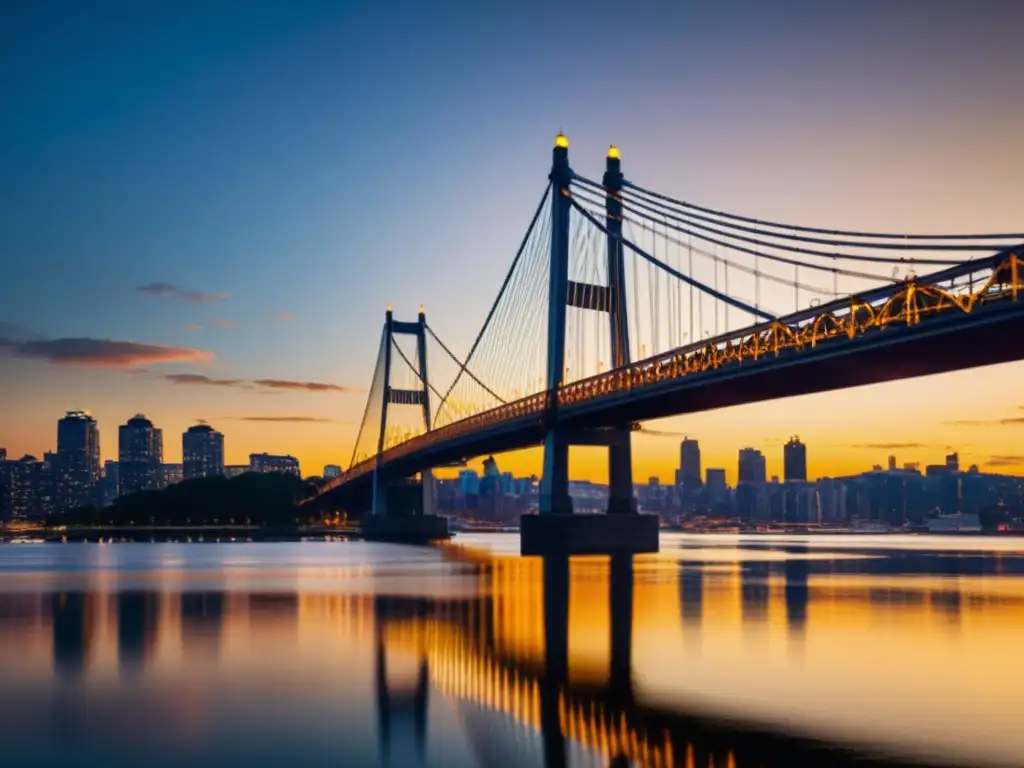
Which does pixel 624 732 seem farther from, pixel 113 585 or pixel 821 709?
pixel 113 585

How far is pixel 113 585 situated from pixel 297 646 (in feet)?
82.4

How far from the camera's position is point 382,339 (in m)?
131

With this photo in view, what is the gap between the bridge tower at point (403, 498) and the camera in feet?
370

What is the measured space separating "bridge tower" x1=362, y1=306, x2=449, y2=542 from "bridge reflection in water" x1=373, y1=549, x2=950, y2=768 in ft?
244

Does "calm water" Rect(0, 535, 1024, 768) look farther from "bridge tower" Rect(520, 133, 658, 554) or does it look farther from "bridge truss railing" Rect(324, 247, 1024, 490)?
"bridge tower" Rect(520, 133, 658, 554)

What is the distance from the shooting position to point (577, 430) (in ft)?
214

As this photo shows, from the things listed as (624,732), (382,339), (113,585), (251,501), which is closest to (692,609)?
(624,732)

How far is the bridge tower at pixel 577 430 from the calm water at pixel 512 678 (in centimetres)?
2157

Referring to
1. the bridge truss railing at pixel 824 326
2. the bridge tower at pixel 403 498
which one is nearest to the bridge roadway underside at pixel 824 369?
the bridge truss railing at pixel 824 326

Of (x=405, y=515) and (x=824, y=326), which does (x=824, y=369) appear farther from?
(x=405, y=515)

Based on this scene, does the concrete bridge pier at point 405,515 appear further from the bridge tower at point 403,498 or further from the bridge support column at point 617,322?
the bridge support column at point 617,322

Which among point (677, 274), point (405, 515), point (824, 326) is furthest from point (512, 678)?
point (405, 515)

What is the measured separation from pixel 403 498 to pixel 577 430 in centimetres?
5352

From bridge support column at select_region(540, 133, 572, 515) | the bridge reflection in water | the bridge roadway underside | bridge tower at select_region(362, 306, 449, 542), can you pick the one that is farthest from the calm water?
bridge tower at select_region(362, 306, 449, 542)
